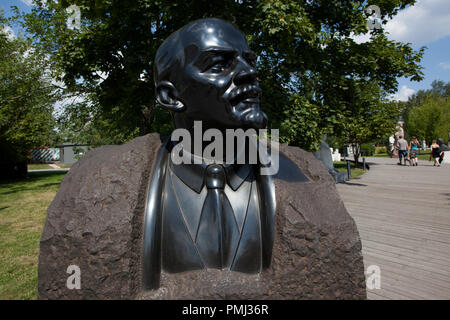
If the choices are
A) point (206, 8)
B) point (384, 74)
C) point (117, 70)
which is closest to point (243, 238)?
point (206, 8)

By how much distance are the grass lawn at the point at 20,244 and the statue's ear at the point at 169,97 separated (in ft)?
9.95

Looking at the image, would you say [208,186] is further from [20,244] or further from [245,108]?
[20,244]

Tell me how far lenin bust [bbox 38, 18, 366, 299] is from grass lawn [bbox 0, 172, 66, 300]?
2590 millimetres

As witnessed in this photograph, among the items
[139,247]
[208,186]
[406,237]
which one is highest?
[208,186]

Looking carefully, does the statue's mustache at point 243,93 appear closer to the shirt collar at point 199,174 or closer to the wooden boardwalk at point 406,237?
the shirt collar at point 199,174

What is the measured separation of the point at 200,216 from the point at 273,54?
6.14 metres

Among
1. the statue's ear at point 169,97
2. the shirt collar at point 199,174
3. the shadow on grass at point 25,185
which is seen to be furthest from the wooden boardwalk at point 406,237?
the shadow on grass at point 25,185

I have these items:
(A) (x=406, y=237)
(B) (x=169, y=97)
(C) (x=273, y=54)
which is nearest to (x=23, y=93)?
(C) (x=273, y=54)

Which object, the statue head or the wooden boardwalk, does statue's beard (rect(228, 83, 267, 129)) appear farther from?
the wooden boardwalk

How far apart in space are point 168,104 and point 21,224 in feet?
21.9

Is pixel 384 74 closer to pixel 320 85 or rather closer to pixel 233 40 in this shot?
Answer: pixel 320 85

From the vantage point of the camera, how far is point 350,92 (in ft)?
25.4

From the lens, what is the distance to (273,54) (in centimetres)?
691

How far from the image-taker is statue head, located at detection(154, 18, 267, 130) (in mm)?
1620
